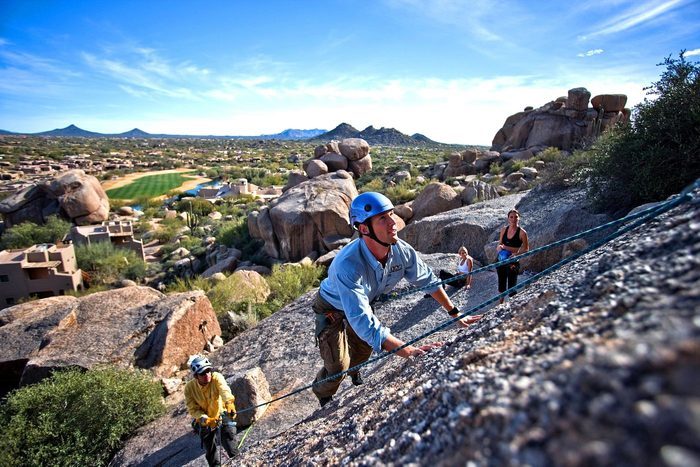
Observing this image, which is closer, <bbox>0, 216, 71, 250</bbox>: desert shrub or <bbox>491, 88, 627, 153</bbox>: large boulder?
<bbox>0, 216, 71, 250</bbox>: desert shrub

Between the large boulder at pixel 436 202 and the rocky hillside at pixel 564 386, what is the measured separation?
13.6 meters

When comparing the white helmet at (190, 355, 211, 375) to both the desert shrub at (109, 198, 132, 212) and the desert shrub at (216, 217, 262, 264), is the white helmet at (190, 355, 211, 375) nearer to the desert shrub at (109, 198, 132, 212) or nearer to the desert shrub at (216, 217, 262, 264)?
the desert shrub at (216, 217, 262, 264)

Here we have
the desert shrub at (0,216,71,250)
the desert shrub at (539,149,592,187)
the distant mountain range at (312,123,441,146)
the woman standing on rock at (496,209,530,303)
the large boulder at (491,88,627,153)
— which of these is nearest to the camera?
the woman standing on rock at (496,209,530,303)

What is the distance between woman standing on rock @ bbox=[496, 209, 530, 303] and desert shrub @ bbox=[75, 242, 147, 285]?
55.1 ft

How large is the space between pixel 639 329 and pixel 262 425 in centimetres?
504

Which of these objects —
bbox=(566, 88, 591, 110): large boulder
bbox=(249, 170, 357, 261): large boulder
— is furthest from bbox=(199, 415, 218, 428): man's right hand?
bbox=(566, 88, 591, 110): large boulder

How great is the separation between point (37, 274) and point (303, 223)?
33.4ft

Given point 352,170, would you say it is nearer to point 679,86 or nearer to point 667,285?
point 679,86

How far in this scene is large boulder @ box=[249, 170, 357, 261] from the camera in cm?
1602

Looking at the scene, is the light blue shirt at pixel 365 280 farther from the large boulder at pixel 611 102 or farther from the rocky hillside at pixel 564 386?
the large boulder at pixel 611 102

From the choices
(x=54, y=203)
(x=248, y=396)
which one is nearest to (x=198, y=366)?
(x=248, y=396)

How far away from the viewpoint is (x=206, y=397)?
438 centimetres

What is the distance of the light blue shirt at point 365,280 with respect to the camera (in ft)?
9.14

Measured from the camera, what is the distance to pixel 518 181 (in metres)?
18.2
